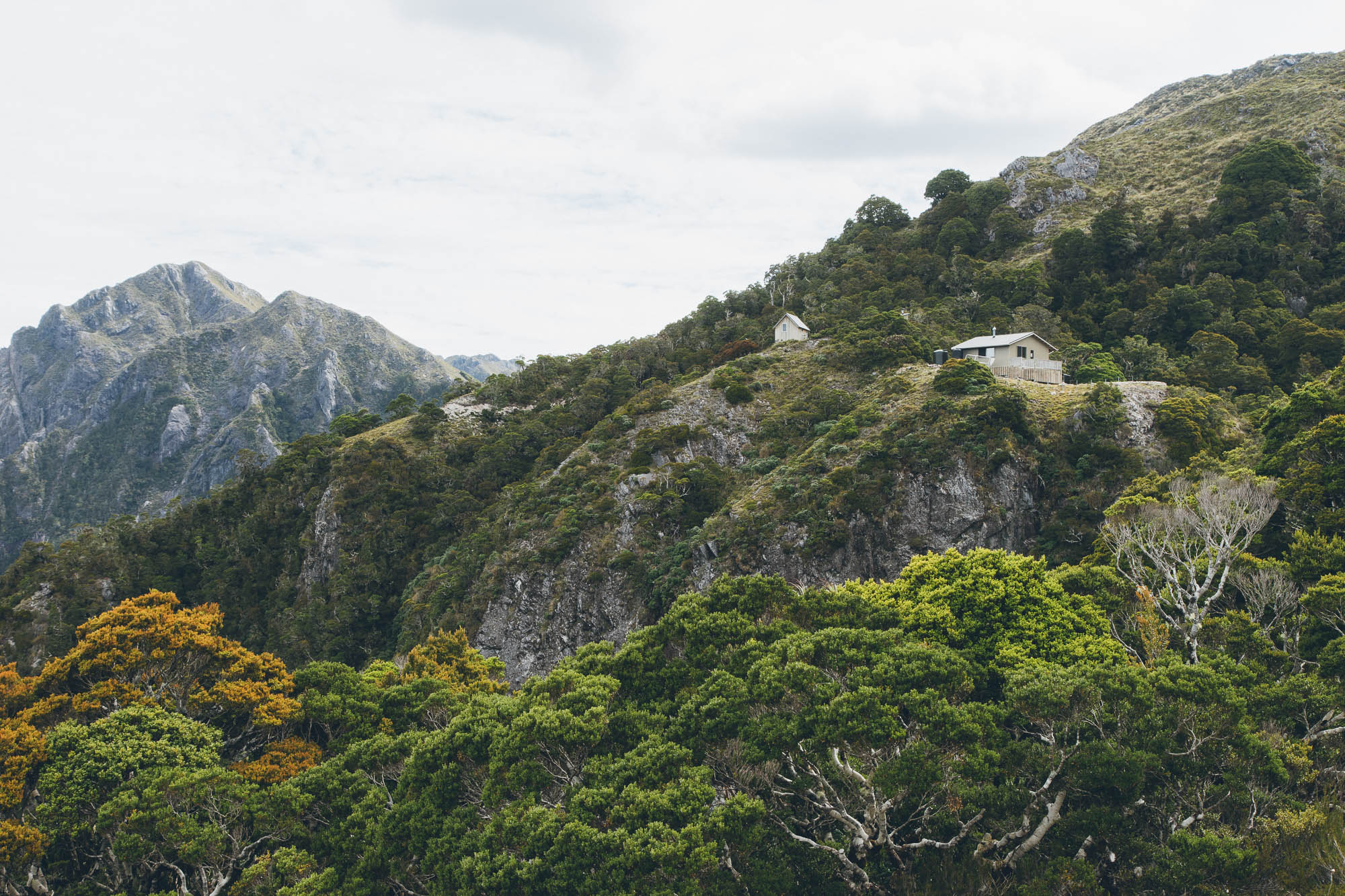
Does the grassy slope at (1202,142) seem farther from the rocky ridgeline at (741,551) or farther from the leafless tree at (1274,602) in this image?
the leafless tree at (1274,602)

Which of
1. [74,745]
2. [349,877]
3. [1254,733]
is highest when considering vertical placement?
[74,745]

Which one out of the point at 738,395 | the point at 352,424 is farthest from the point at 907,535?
the point at 352,424

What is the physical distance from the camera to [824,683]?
15508 millimetres

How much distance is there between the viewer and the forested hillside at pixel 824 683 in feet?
46.4

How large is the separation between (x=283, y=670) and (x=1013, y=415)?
4043 centimetres

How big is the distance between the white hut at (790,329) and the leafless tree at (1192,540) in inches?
1675

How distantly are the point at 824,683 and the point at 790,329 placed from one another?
55390 mm

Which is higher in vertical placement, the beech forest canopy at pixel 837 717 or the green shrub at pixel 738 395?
the green shrub at pixel 738 395

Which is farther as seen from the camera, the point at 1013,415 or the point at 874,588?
the point at 1013,415

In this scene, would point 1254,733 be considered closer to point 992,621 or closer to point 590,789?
point 992,621

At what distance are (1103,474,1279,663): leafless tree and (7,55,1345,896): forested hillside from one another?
21cm

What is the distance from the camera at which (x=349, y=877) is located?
1672 cm

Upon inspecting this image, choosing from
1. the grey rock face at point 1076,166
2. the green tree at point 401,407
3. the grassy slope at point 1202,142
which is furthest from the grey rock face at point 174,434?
the grey rock face at point 1076,166

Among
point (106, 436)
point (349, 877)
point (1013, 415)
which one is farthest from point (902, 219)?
point (106, 436)
